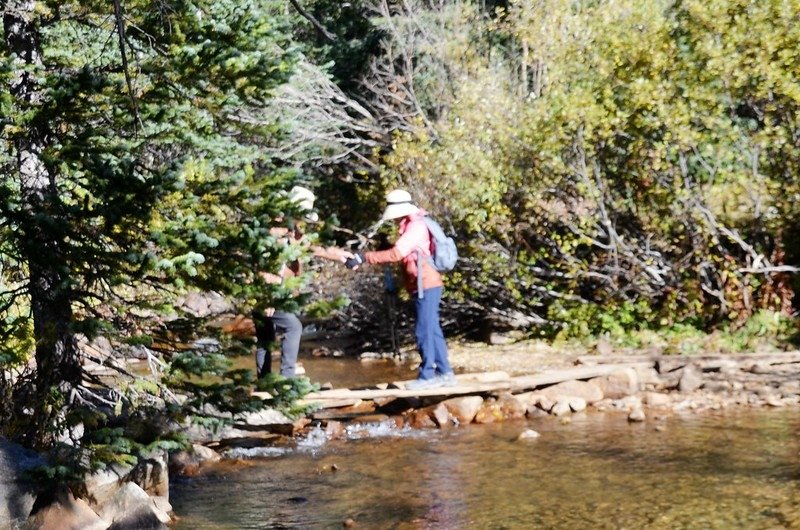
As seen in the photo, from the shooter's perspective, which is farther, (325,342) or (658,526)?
(325,342)

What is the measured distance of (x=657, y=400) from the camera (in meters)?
11.0

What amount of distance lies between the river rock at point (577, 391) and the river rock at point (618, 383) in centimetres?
10

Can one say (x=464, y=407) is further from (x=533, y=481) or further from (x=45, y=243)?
(x=45, y=243)

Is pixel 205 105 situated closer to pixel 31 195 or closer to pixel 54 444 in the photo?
pixel 31 195

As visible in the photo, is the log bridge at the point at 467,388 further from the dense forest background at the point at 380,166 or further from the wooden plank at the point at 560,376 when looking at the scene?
the dense forest background at the point at 380,166

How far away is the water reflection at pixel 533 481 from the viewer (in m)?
7.09

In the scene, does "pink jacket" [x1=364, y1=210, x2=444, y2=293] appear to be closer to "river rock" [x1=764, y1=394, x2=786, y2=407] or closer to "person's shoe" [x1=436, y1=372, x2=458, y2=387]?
"person's shoe" [x1=436, y1=372, x2=458, y2=387]

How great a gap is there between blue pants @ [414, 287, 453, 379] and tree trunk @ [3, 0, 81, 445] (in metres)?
4.27

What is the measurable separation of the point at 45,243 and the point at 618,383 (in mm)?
6862

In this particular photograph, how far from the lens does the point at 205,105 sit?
7.20 metres

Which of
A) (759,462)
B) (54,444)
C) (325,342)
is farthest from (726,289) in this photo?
(54,444)

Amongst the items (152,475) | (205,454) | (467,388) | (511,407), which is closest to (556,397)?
(511,407)

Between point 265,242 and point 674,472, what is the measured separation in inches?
155

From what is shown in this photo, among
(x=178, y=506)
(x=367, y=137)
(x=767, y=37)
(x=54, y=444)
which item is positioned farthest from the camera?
(x=367, y=137)
